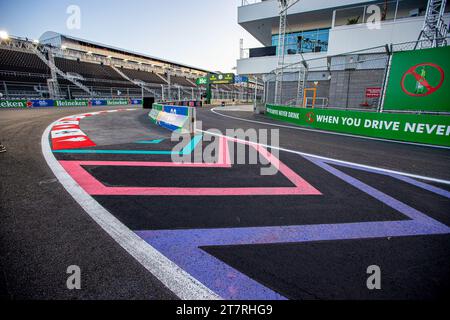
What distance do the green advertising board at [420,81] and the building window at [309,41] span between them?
56.2ft

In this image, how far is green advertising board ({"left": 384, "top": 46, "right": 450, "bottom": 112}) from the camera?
7.64 m

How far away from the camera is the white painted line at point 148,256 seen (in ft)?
4.88

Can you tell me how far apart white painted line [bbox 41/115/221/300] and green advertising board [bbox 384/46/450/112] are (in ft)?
34.2

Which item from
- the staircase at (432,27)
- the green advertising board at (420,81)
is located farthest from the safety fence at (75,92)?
the staircase at (432,27)

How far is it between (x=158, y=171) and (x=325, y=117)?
8864 mm

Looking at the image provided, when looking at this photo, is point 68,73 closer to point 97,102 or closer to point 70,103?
point 97,102

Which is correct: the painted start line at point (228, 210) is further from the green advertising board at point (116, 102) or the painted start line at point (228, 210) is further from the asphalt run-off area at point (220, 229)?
the green advertising board at point (116, 102)

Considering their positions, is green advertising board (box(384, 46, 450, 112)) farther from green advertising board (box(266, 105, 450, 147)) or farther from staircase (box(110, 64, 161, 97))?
staircase (box(110, 64, 161, 97))

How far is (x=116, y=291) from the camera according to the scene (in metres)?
1.47

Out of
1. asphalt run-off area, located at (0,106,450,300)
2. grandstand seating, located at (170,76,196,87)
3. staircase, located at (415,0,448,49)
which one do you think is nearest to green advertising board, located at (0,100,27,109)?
asphalt run-off area, located at (0,106,450,300)

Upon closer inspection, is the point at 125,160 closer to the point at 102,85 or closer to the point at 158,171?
the point at 158,171

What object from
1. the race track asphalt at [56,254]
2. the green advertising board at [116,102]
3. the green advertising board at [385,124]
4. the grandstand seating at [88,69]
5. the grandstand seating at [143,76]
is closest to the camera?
the race track asphalt at [56,254]

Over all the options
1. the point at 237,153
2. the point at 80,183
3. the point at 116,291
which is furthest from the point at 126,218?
the point at 237,153

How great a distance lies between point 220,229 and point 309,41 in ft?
90.5
